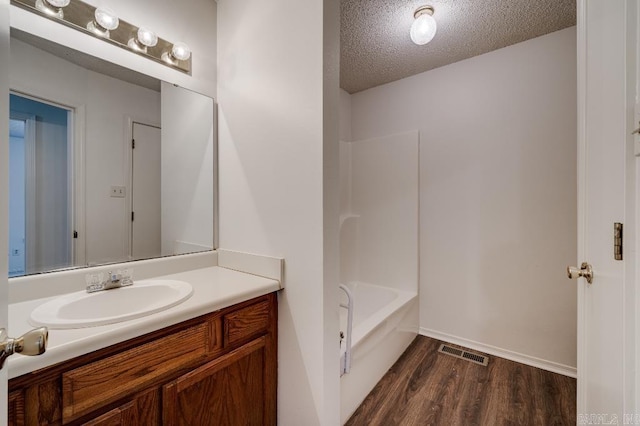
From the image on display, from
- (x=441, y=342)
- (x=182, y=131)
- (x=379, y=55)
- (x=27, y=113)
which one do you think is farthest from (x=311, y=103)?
(x=441, y=342)

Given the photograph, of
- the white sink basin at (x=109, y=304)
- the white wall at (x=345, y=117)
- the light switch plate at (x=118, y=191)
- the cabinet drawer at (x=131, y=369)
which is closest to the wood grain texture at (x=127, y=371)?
the cabinet drawer at (x=131, y=369)

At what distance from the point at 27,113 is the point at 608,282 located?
7.03 feet

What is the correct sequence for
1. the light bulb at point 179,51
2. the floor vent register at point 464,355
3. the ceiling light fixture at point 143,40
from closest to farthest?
1. the ceiling light fixture at point 143,40
2. the light bulb at point 179,51
3. the floor vent register at point 464,355

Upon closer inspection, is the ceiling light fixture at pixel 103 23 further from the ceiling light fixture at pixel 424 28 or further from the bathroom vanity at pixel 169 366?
the ceiling light fixture at pixel 424 28

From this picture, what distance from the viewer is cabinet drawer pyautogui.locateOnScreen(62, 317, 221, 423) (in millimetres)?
739

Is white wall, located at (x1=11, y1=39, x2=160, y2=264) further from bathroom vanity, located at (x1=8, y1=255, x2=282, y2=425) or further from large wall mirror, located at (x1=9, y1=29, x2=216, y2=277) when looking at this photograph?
bathroom vanity, located at (x1=8, y1=255, x2=282, y2=425)

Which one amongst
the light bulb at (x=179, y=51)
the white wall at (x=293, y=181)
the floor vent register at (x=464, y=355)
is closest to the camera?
the white wall at (x=293, y=181)

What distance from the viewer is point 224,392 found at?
1090mm

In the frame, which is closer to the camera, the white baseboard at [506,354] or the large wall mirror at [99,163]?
the large wall mirror at [99,163]

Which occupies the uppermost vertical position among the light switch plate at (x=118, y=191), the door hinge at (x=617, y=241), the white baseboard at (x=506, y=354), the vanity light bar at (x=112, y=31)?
the vanity light bar at (x=112, y=31)

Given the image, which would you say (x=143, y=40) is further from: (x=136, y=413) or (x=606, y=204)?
(x=606, y=204)

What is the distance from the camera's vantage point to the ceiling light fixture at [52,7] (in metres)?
1.07

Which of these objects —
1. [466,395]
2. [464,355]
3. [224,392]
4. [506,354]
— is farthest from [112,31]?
A: [506,354]

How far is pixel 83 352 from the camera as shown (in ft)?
2.40
